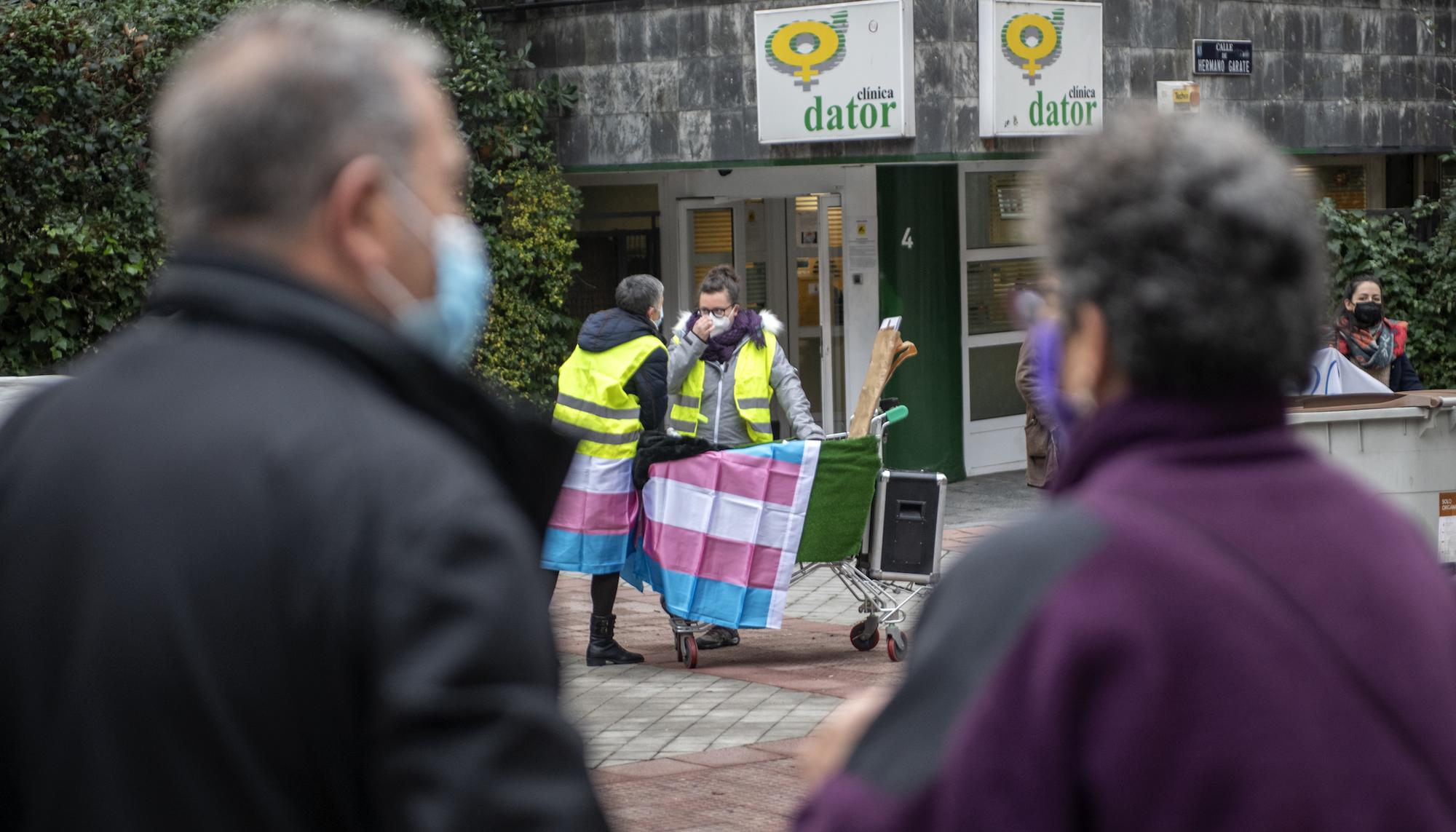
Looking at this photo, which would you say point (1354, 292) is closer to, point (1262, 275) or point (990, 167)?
point (990, 167)

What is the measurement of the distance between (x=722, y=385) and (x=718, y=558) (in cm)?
96

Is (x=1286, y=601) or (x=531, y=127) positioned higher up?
(x=531, y=127)

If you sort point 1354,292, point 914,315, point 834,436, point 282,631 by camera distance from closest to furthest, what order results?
point 282,631 → point 834,436 → point 1354,292 → point 914,315

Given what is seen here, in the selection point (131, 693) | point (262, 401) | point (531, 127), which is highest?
point (531, 127)

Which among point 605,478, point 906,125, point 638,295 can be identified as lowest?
point 605,478

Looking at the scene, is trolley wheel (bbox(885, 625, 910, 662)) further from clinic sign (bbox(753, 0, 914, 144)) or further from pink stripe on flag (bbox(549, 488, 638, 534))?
clinic sign (bbox(753, 0, 914, 144))

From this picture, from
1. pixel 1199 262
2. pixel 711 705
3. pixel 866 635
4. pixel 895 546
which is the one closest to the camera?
pixel 1199 262

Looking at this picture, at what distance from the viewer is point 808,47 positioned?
12.7 meters

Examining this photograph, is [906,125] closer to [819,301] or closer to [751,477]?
[819,301]

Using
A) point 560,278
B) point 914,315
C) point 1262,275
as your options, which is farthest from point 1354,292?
point 1262,275

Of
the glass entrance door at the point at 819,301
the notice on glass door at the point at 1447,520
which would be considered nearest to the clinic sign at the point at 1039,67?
the glass entrance door at the point at 819,301

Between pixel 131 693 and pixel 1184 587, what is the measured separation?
0.92 m

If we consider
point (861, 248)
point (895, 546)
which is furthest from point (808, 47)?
point (895, 546)

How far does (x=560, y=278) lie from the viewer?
1422 cm
